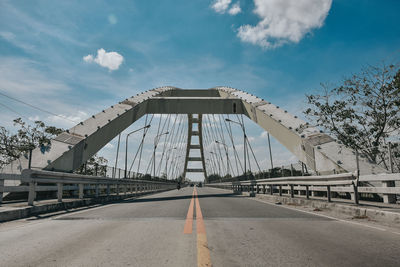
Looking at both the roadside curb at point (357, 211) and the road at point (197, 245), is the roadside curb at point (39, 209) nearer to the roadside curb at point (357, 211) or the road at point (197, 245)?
the road at point (197, 245)

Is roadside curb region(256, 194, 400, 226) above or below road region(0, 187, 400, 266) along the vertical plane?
above

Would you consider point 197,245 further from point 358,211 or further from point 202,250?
point 358,211

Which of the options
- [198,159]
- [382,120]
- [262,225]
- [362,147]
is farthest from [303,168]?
[198,159]

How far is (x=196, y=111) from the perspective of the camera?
25.9m

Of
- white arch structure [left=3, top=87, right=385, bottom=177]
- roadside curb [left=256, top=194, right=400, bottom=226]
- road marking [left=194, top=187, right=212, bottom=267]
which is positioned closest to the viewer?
road marking [left=194, top=187, right=212, bottom=267]

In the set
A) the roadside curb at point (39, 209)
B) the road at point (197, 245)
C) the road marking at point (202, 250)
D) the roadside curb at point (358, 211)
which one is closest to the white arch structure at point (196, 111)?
the roadside curb at point (39, 209)

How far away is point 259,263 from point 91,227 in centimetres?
374

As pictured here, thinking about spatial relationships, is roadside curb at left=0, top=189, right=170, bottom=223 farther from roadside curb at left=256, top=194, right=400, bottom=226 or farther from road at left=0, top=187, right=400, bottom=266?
roadside curb at left=256, top=194, right=400, bottom=226

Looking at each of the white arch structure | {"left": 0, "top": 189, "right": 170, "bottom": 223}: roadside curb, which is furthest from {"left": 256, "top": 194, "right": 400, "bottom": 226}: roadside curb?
{"left": 0, "top": 189, "right": 170, "bottom": 223}: roadside curb

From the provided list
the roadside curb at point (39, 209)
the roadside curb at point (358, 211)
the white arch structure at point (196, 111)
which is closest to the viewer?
the roadside curb at point (358, 211)

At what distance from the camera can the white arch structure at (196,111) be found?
15.5m

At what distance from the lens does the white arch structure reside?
15453 mm

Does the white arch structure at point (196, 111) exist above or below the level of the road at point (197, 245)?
above

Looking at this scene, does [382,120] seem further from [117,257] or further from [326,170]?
[117,257]
